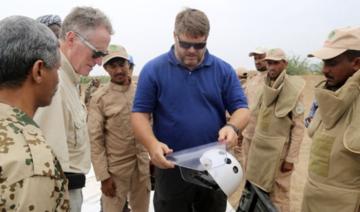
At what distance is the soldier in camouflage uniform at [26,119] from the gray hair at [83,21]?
0.79 metres

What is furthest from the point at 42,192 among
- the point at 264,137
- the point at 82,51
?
the point at 264,137

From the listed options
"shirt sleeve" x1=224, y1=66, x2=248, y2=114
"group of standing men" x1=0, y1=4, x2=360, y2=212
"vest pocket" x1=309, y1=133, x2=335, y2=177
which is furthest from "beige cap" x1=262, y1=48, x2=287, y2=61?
"vest pocket" x1=309, y1=133, x2=335, y2=177

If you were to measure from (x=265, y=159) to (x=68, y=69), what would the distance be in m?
2.62

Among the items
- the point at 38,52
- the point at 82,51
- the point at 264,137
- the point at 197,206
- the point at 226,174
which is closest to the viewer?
the point at 38,52

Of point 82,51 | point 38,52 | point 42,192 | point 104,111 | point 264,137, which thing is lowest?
point 264,137

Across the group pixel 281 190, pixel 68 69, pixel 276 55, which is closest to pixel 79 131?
pixel 68 69

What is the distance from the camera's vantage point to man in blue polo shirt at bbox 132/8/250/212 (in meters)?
2.17

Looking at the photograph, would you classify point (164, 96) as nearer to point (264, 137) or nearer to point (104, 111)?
point (104, 111)

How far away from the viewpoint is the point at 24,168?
35.5 inches

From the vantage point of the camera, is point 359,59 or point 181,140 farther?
point 181,140

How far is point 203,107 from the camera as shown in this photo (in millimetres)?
2283

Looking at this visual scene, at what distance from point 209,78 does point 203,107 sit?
0.76ft

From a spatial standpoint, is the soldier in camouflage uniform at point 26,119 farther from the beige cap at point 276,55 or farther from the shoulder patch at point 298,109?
the beige cap at point 276,55

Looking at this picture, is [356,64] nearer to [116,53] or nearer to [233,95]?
[233,95]
